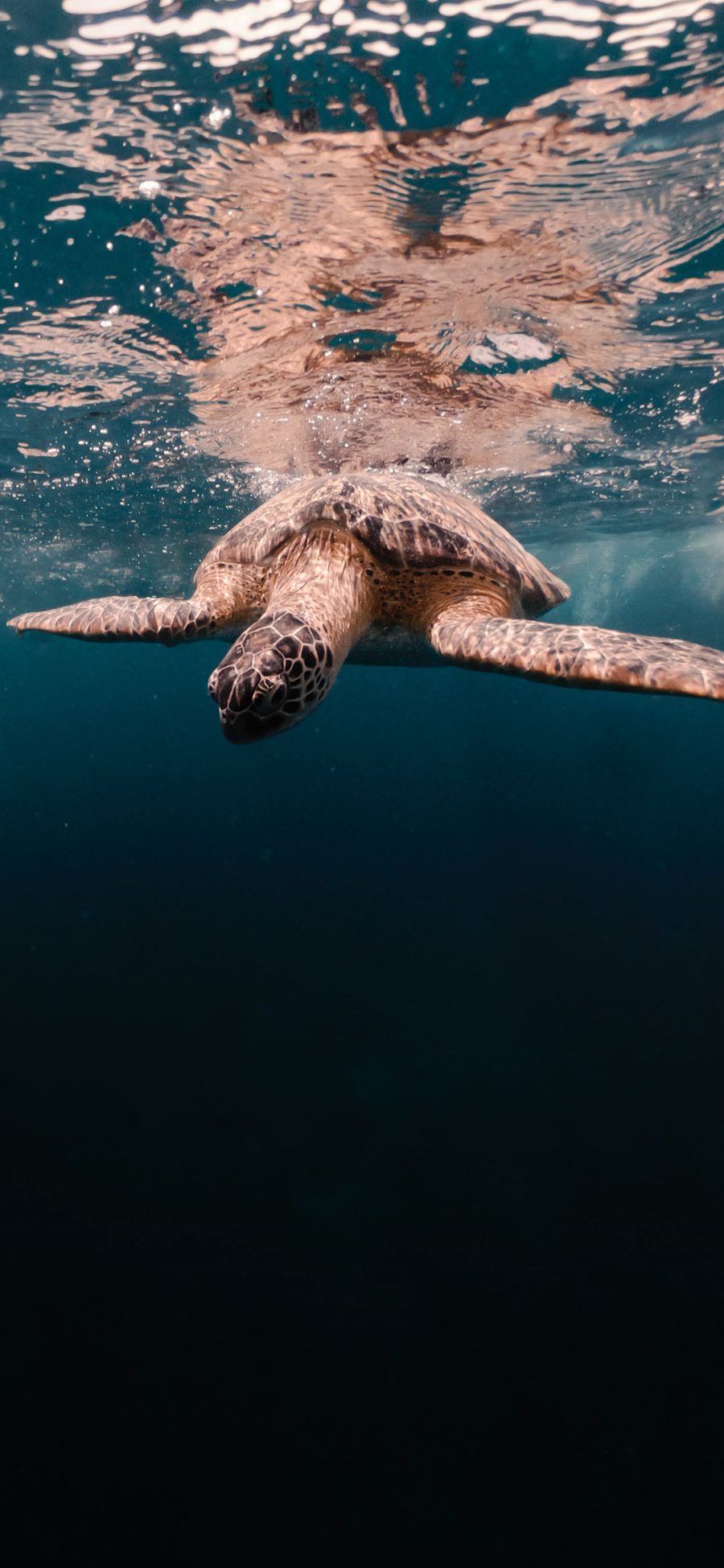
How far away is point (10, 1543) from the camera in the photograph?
4.05 m

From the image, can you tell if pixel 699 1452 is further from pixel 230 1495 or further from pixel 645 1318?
pixel 230 1495

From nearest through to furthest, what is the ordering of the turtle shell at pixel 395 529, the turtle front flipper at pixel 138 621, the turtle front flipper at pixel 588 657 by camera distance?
1. the turtle front flipper at pixel 588 657
2. the turtle shell at pixel 395 529
3. the turtle front flipper at pixel 138 621

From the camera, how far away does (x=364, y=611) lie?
Result: 6.07 meters

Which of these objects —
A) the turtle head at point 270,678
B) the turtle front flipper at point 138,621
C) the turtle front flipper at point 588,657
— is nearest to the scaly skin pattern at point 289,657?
the turtle head at point 270,678

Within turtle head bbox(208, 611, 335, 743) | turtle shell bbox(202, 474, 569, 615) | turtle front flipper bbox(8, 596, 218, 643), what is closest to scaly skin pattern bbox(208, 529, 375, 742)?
turtle head bbox(208, 611, 335, 743)

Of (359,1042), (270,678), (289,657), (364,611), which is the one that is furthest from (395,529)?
(359,1042)

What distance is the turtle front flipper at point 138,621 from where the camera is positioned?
627 centimetres

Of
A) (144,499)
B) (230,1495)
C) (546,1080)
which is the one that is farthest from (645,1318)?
A: (144,499)

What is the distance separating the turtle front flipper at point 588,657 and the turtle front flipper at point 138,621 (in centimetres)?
252

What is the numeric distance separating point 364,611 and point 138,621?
2.11 m

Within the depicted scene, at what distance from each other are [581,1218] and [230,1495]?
364cm

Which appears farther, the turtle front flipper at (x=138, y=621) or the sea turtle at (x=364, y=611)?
the turtle front flipper at (x=138, y=621)

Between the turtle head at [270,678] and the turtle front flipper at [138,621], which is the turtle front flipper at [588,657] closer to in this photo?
the turtle head at [270,678]

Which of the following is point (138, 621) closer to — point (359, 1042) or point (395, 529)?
point (395, 529)
